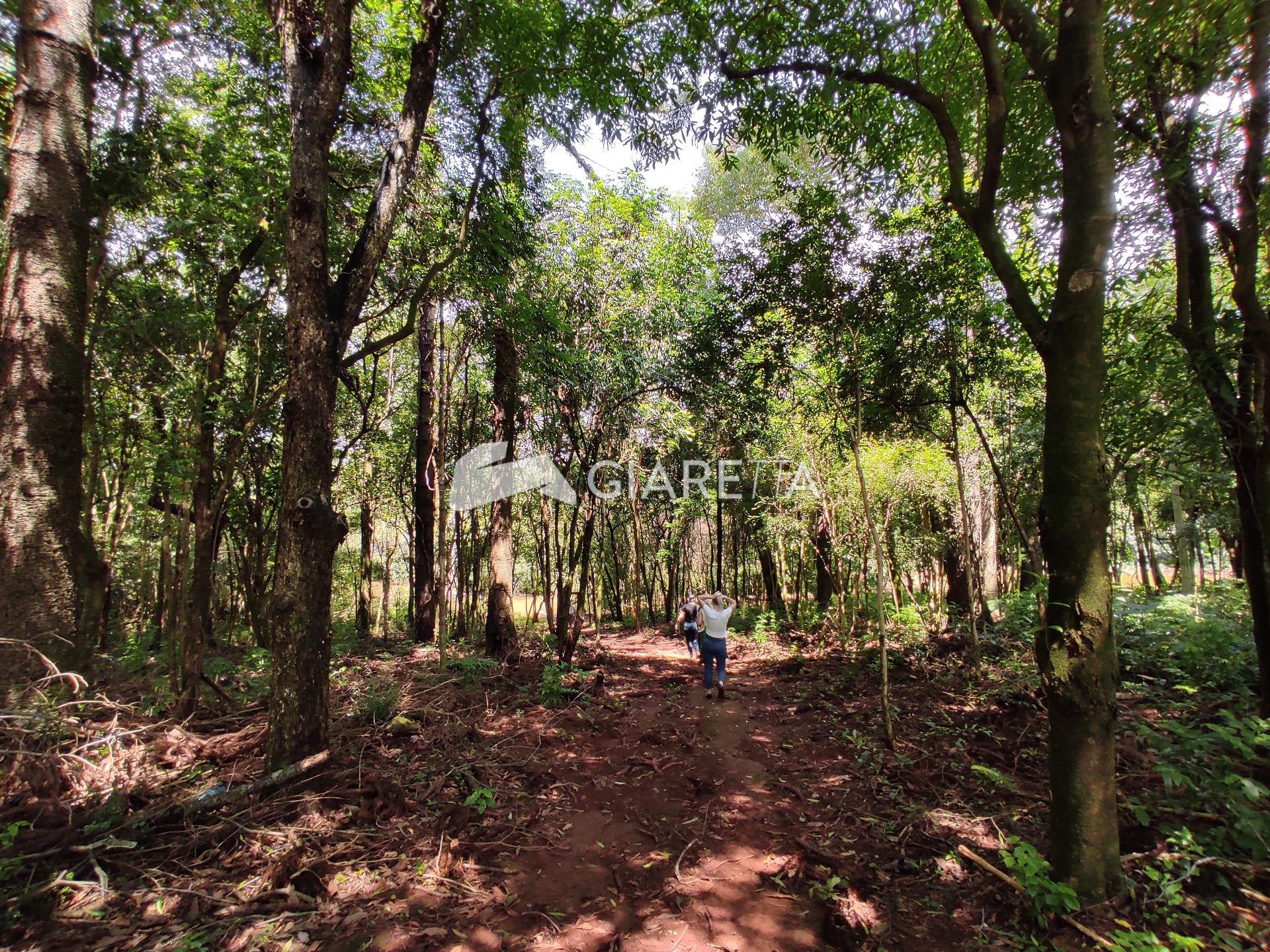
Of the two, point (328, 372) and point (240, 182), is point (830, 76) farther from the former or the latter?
point (240, 182)

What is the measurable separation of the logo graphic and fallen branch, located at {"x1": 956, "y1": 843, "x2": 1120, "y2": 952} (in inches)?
248

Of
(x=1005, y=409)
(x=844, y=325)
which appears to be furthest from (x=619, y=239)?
(x=1005, y=409)

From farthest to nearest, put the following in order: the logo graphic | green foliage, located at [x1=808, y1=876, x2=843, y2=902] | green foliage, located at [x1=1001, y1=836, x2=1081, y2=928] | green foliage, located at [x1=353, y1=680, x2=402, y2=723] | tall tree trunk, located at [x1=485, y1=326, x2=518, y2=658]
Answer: the logo graphic < tall tree trunk, located at [x1=485, y1=326, x2=518, y2=658] < green foliage, located at [x1=353, y1=680, x2=402, y2=723] < green foliage, located at [x1=808, y1=876, x2=843, y2=902] < green foliage, located at [x1=1001, y1=836, x2=1081, y2=928]

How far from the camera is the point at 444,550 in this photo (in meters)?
10.8

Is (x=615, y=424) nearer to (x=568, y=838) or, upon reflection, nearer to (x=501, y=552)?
(x=501, y=552)

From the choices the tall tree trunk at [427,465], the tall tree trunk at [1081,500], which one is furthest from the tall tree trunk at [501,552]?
the tall tree trunk at [1081,500]

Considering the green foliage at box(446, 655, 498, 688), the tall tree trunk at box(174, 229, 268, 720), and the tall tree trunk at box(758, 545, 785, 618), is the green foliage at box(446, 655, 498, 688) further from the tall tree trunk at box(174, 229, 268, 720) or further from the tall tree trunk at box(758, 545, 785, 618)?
the tall tree trunk at box(758, 545, 785, 618)

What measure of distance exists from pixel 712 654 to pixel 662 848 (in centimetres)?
381

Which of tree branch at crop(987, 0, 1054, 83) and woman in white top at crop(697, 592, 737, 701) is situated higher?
tree branch at crop(987, 0, 1054, 83)

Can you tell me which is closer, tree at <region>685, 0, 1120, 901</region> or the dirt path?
tree at <region>685, 0, 1120, 901</region>

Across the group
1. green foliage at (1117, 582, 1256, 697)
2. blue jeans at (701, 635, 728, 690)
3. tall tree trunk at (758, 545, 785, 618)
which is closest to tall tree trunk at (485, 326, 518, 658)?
blue jeans at (701, 635, 728, 690)

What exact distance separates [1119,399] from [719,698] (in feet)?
18.3

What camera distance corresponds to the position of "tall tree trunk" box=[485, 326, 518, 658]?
8289mm

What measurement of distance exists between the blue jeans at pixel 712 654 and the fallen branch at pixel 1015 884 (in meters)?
4.05
